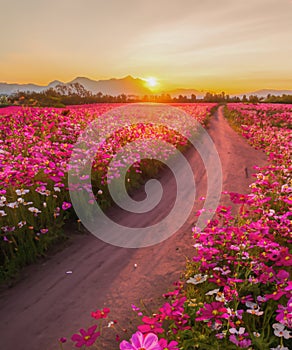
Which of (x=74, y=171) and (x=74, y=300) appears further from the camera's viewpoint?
(x=74, y=171)

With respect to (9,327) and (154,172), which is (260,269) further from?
(154,172)

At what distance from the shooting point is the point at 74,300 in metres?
3.18

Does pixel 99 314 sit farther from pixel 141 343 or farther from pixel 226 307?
pixel 226 307

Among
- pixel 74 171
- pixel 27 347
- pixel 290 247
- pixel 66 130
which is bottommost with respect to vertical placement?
pixel 27 347

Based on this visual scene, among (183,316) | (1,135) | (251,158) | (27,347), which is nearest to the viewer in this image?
(183,316)

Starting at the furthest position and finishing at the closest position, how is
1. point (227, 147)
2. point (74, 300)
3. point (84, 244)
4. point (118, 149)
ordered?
point (227, 147)
point (118, 149)
point (84, 244)
point (74, 300)


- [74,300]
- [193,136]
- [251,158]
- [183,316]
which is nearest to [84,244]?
[74,300]

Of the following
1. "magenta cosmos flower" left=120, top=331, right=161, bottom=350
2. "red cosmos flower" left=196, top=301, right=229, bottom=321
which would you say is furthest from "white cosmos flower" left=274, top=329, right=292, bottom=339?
"magenta cosmos flower" left=120, top=331, right=161, bottom=350

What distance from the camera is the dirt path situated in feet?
9.21

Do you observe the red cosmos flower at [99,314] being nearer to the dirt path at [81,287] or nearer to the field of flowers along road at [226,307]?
the field of flowers along road at [226,307]

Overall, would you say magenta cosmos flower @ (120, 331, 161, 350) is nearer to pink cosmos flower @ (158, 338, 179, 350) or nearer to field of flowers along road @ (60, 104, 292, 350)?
field of flowers along road @ (60, 104, 292, 350)

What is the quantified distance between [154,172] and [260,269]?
4.85 m

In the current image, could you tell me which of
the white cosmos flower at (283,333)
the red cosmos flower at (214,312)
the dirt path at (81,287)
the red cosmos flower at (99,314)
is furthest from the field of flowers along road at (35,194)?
the white cosmos flower at (283,333)

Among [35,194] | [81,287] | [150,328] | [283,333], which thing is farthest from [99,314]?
[35,194]
